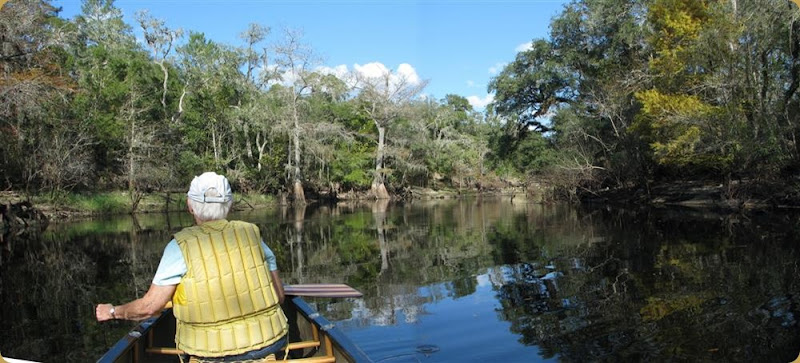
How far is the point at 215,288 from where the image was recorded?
7.72ft

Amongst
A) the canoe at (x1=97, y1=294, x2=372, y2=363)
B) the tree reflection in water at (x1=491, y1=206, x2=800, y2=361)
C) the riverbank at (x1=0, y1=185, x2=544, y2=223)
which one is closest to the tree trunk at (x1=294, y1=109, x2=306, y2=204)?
the riverbank at (x1=0, y1=185, x2=544, y2=223)

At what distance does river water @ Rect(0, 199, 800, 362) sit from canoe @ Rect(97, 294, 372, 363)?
801 mm

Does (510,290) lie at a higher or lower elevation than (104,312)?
lower

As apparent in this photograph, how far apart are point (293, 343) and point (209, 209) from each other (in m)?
1.59

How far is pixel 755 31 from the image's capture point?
14.2 m

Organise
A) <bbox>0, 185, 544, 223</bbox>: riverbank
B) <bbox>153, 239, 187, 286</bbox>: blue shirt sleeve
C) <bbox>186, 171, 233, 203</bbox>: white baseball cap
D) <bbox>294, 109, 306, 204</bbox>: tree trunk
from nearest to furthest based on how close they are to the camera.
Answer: <bbox>153, 239, 187, 286</bbox>: blue shirt sleeve < <bbox>186, 171, 233, 203</bbox>: white baseball cap < <bbox>0, 185, 544, 223</bbox>: riverbank < <bbox>294, 109, 306, 204</bbox>: tree trunk

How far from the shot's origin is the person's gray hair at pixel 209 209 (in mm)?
2477

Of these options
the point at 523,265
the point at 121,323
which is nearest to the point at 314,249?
the point at 523,265

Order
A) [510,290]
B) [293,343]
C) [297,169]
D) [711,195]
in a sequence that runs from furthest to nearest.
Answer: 1. [297,169]
2. [711,195]
3. [510,290]
4. [293,343]

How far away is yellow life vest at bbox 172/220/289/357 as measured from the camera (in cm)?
233

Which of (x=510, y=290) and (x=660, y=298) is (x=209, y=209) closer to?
(x=510, y=290)

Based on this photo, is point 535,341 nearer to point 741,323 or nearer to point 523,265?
point 741,323

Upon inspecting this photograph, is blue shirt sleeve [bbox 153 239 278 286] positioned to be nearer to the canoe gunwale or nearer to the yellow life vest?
the yellow life vest

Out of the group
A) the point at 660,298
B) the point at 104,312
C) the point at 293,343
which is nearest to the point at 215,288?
the point at 104,312
